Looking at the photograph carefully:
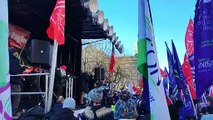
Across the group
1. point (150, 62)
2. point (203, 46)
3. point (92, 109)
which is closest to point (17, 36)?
point (92, 109)

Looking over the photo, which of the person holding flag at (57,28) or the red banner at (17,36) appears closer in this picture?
the person holding flag at (57,28)

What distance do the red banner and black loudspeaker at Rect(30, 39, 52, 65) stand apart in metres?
1.41

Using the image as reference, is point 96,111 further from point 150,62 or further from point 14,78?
point 150,62

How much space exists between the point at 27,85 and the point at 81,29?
6.08 meters

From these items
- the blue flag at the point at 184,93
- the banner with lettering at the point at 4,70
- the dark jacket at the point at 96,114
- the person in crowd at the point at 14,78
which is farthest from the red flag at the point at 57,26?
the banner with lettering at the point at 4,70

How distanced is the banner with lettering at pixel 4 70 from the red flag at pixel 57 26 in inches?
211

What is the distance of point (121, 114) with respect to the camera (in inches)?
428

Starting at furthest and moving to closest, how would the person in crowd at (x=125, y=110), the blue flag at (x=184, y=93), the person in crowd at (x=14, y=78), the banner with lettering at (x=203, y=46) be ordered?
1. the person in crowd at (x=125, y=110)
2. the blue flag at (x=184, y=93)
3. the person in crowd at (x=14, y=78)
4. the banner with lettering at (x=203, y=46)

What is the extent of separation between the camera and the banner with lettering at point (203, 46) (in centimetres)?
532

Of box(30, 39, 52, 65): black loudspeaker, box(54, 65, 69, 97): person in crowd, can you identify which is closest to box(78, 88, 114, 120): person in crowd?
box(54, 65, 69, 97): person in crowd

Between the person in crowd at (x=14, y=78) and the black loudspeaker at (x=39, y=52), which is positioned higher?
the black loudspeaker at (x=39, y=52)

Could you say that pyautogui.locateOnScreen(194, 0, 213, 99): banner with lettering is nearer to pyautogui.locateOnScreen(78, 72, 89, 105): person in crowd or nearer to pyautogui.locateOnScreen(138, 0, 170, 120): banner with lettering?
pyautogui.locateOnScreen(138, 0, 170, 120): banner with lettering

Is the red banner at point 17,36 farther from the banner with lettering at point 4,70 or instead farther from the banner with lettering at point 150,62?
the banner with lettering at point 4,70

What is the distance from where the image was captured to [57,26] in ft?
26.9
